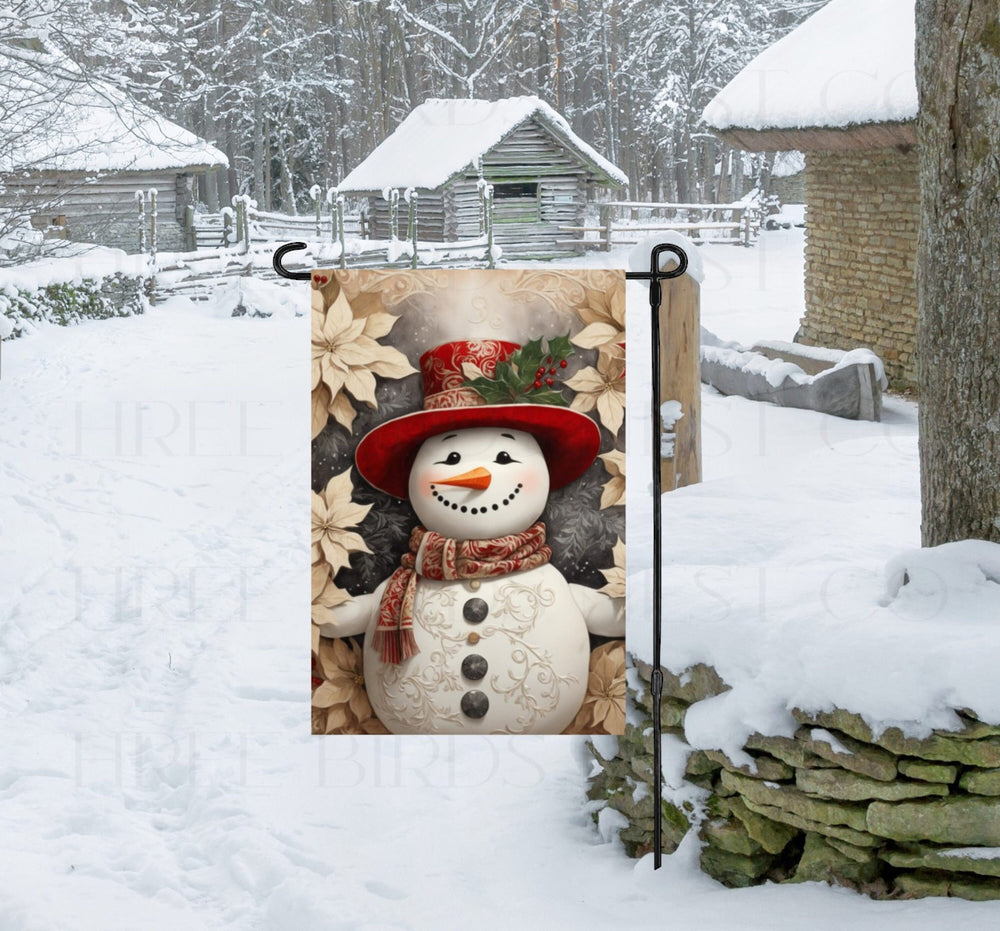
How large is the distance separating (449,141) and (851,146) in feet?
43.6

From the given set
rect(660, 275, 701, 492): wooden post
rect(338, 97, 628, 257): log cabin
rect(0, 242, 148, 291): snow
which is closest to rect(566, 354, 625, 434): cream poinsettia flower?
rect(660, 275, 701, 492): wooden post

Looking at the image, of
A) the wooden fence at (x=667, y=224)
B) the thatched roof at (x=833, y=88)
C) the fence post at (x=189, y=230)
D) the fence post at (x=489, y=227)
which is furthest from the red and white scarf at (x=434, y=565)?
the fence post at (x=189, y=230)

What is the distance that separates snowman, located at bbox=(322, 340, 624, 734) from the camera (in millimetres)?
2449

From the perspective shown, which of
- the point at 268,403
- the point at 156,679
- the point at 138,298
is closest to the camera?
the point at 156,679

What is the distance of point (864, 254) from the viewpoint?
38.0 ft

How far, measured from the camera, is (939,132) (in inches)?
138

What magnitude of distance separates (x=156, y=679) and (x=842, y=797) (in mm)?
3338

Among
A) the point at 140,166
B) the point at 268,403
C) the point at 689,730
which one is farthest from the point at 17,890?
the point at 140,166

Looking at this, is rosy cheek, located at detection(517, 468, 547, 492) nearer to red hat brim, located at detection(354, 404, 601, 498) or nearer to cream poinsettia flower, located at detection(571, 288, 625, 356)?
red hat brim, located at detection(354, 404, 601, 498)

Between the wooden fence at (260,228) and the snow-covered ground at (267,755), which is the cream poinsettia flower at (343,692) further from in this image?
the wooden fence at (260,228)

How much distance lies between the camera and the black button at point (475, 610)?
2.50m

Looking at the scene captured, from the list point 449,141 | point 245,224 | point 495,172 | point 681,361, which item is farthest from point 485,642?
point 495,172

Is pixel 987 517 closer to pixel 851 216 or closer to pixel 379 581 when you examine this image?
pixel 379 581

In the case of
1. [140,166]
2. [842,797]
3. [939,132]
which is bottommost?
[842,797]
